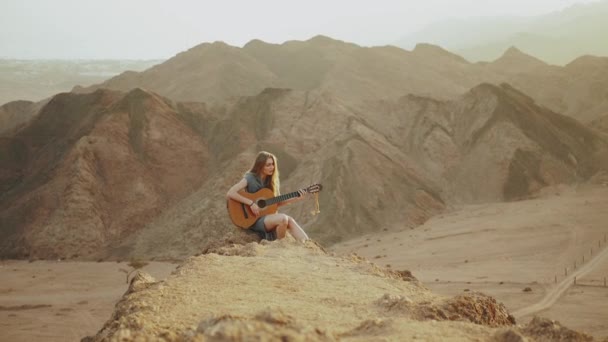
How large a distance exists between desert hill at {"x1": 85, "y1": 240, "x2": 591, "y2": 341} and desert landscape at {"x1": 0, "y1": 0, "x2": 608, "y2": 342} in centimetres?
2

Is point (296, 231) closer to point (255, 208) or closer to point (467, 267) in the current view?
point (255, 208)

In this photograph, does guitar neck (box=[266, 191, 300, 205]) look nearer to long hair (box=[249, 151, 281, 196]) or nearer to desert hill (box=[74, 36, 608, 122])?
long hair (box=[249, 151, 281, 196])

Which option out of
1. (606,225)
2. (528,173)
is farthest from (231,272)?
(528,173)

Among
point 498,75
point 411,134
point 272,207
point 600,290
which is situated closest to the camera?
point 272,207

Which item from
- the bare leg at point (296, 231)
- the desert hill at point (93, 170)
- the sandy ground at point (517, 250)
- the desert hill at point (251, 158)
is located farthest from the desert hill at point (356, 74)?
the bare leg at point (296, 231)

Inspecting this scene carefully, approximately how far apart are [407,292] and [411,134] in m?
35.4

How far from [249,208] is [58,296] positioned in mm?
17955

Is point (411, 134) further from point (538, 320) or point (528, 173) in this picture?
point (538, 320)

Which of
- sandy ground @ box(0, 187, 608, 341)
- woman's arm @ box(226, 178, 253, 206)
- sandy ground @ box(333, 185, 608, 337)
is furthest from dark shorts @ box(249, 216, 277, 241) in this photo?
sandy ground @ box(0, 187, 608, 341)

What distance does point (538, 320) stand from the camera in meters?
3.47

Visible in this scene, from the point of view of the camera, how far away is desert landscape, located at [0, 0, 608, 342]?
13.5 ft

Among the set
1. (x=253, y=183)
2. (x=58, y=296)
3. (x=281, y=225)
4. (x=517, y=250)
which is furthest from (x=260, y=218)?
(x=58, y=296)

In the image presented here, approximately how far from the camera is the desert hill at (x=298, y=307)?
2943 millimetres

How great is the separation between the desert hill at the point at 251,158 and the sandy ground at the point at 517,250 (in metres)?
2.70
